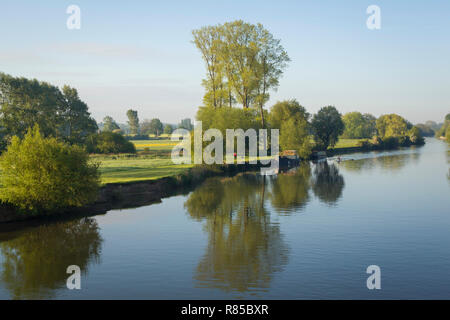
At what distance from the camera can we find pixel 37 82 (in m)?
85.3

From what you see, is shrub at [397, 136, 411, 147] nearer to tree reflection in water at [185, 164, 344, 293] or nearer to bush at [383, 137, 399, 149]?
bush at [383, 137, 399, 149]

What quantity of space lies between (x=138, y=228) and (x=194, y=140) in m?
36.4

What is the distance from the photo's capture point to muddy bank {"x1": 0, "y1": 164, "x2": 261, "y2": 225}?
118 feet

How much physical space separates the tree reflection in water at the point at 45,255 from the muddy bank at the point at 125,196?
308cm

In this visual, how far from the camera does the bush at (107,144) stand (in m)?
98.8

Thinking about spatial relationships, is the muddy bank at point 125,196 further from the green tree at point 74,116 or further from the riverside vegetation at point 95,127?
the green tree at point 74,116

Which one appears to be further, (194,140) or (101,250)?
(194,140)

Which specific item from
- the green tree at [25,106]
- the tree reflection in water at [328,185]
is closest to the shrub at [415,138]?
the tree reflection in water at [328,185]

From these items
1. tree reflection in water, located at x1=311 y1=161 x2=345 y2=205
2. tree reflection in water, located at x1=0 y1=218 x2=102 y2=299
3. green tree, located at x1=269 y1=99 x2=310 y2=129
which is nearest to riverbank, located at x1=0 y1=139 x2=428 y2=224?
tree reflection in water, located at x1=0 y1=218 x2=102 y2=299

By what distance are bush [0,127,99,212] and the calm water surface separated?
245cm

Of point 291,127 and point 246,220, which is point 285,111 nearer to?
point 291,127

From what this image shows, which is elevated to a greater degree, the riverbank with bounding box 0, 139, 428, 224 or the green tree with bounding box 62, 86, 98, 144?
the green tree with bounding box 62, 86, 98, 144
